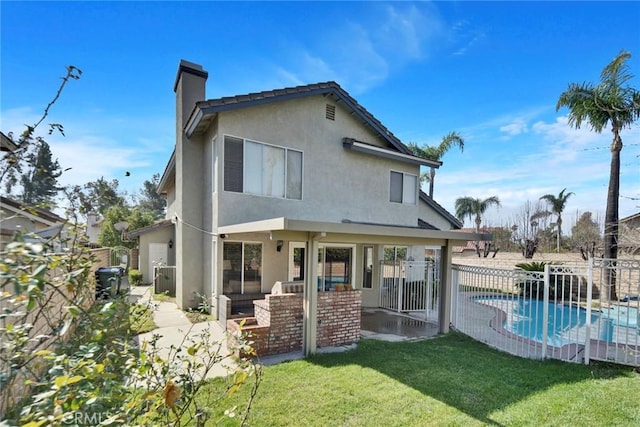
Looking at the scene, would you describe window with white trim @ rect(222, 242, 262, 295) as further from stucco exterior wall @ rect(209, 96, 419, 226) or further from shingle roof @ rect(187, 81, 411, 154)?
shingle roof @ rect(187, 81, 411, 154)

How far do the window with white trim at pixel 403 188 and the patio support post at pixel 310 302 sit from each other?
9.25m

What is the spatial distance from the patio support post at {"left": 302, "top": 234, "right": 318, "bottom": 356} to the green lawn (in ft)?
1.40

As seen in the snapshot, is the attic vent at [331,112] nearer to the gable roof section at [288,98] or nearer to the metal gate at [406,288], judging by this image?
the gable roof section at [288,98]

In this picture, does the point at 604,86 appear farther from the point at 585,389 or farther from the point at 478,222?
the point at 478,222

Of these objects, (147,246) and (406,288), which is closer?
(406,288)

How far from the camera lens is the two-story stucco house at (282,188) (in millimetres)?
11219

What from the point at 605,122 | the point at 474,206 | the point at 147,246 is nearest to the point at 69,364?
the point at 147,246

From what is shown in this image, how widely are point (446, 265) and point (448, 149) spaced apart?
24007 mm

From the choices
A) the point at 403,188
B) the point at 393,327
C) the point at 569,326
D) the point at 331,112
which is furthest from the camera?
the point at 403,188

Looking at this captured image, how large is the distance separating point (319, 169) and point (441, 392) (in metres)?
9.76

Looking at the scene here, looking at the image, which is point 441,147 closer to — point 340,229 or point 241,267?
point 241,267

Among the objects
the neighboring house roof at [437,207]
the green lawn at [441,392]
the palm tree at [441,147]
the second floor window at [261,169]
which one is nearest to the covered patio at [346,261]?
the green lawn at [441,392]

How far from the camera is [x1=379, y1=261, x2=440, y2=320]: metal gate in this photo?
13919mm

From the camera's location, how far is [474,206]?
5294cm
